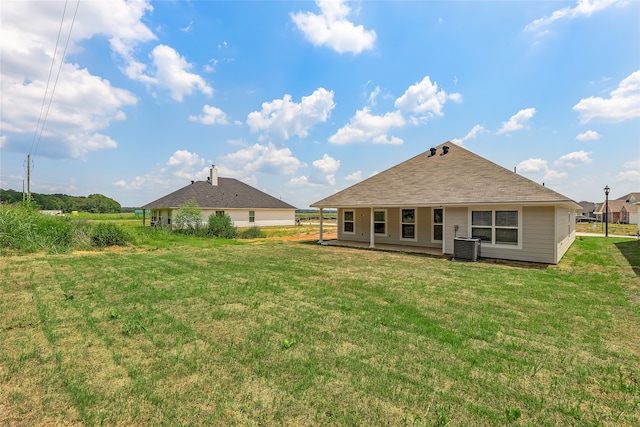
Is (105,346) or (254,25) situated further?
A: (254,25)

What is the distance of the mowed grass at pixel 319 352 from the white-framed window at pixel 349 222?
9.28m

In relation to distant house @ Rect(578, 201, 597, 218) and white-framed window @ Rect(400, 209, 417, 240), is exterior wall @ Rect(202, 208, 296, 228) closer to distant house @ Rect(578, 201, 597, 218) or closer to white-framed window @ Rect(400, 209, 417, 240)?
white-framed window @ Rect(400, 209, 417, 240)

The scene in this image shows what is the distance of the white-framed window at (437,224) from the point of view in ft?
44.2

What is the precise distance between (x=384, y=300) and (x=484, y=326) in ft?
5.93

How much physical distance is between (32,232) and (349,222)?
49.8ft

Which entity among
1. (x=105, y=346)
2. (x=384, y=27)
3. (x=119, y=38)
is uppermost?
(x=384, y=27)

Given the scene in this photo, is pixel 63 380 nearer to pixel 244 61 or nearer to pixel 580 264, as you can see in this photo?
pixel 580 264

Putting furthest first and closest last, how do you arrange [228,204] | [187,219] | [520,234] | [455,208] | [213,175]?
1. [213,175]
2. [228,204]
3. [187,219]
4. [455,208]
5. [520,234]

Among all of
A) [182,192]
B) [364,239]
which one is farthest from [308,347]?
[182,192]

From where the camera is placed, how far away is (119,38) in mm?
11414

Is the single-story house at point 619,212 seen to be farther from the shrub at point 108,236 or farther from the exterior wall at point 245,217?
the shrub at point 108,236

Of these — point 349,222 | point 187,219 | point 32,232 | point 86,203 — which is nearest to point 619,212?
point 349,222

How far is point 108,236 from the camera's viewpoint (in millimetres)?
15008

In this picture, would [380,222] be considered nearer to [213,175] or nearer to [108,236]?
[108,236]
